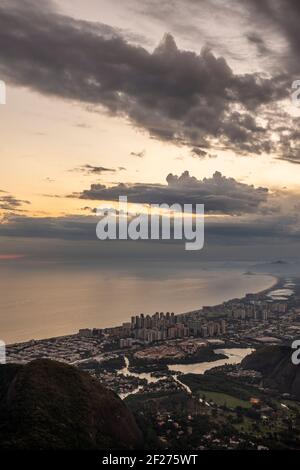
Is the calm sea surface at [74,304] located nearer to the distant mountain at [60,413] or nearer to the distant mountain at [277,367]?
the distant mountain at [277,367]

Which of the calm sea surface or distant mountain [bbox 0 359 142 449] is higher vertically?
distant mountain [bbox 0 359 142 449]

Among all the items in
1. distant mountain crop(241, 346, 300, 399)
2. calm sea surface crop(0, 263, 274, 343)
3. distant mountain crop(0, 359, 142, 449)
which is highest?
distant mountain crop(0, 359, 142, 449)

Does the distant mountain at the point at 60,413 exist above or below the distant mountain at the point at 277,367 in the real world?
above

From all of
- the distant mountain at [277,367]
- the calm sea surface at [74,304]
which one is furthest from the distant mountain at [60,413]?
the calm sea surface at [74,304]

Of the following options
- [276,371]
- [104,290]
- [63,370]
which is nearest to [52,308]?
[104,290]

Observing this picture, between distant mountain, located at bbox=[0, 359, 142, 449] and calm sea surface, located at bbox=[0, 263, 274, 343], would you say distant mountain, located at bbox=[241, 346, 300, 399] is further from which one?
calm sea surface, located at bbox=[0, 263, 274, 343]

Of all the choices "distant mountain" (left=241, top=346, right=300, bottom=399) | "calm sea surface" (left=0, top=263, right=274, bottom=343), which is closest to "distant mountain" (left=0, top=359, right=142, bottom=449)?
"distant mountain" (left=241, top=346, right=300, bottom=399)

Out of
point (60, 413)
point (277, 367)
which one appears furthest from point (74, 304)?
point (60, 413)
